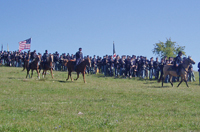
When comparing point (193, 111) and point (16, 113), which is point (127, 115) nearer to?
point (193, 111)

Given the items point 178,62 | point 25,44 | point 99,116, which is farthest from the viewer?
point 25,44

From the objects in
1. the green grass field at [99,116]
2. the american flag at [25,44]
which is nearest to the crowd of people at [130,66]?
the american flag at [25,44]

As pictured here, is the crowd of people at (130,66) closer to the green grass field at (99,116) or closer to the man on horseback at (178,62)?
the man on horseback at (178,62)

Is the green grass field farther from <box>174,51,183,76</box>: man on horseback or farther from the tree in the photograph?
the tree

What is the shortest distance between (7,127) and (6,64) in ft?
149

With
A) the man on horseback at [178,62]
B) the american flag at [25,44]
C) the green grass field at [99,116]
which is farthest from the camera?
the american flag at [25,44]

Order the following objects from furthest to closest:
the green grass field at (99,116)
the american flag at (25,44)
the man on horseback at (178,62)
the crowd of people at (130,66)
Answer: the american flag at (25,44), the crowd of people at (130,66), the man on horseback at (178,62), the green grass field at (99,116)

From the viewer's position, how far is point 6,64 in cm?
A: 5059

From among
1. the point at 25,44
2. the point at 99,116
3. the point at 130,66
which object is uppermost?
the point at 25,44

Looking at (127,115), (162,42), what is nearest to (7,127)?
(127,115)

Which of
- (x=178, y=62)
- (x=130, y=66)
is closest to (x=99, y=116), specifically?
(x=178, y=62)

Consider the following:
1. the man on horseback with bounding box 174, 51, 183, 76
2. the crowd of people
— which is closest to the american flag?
the crowd of people

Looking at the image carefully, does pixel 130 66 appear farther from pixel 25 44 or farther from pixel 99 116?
pixel 99 116

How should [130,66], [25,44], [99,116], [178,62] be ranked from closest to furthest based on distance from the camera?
1. [99,116]
2. [178,62]
3. [130,66]
4. [25,44]
